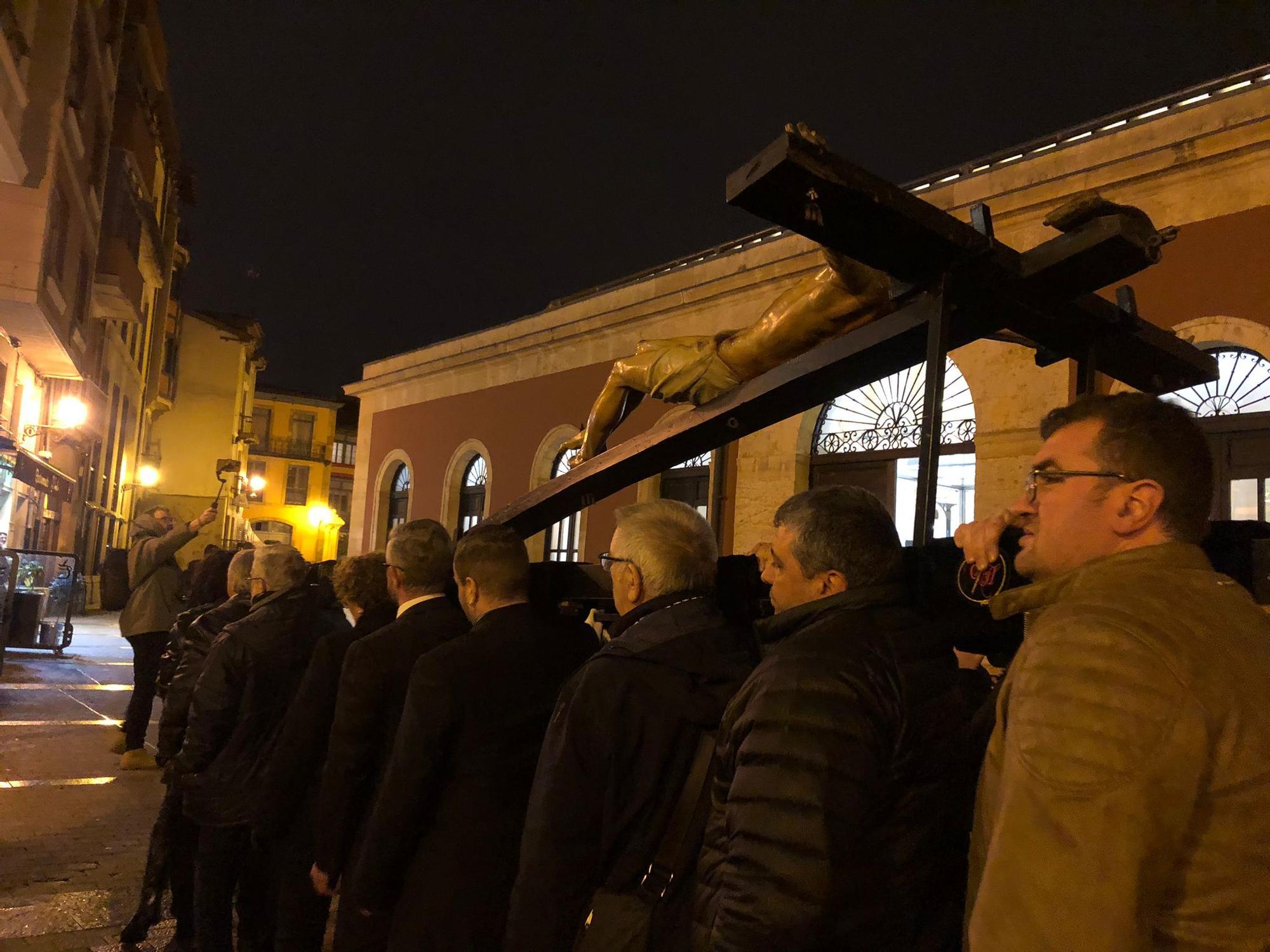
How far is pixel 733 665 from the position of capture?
2152 millimetres

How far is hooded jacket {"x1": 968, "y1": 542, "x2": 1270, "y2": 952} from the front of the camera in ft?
3.57

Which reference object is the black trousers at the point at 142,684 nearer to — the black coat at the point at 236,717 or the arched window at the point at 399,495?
the black coat at the point at 236,717

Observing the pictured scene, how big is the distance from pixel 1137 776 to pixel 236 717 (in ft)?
11.1

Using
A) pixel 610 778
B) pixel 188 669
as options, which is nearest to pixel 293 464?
pixel 188 669

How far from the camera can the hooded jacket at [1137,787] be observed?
1089 mm

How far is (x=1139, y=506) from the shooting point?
1.38m

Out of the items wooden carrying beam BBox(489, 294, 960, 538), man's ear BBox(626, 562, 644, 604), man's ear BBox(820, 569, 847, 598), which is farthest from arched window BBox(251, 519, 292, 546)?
man's ear BBox(820, 569, 847, 598)

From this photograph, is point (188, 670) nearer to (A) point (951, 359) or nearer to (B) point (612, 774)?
(B) point (612, 774)

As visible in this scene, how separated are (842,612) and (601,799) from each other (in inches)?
28.1

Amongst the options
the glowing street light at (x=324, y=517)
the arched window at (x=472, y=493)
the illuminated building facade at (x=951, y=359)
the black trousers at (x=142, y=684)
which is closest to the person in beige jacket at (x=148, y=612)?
the black trousers at (x=142, y=684)

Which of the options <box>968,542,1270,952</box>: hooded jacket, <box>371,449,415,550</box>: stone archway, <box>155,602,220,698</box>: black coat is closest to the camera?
<box>968,542,1270,952</box>: hooded jacket

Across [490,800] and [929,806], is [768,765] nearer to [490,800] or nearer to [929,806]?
[929,806]

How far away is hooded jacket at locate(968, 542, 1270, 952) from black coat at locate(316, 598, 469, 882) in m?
2.10

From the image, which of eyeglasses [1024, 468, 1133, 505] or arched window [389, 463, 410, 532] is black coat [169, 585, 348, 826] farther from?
arched window [389, 463, 410, 532]
